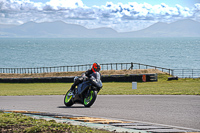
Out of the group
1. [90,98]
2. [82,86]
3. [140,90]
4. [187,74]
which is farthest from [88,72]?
[187,74]

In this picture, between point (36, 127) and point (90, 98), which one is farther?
point (90, 98)

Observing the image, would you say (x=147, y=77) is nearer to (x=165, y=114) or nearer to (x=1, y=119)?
(x=165, y=114)

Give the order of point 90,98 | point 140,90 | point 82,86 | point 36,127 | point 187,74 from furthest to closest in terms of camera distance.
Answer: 1. point 187,74
2. point 140,90
3. point 82,86
4. point 90,98
5. point 36,127

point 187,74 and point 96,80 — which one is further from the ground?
point 96,80

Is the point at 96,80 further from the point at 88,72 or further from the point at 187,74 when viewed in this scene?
the point at 187,74

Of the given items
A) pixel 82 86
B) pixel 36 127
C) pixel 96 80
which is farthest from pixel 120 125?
pixel 82 86

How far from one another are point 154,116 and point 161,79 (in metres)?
30.5

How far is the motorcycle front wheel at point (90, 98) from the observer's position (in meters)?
11.4

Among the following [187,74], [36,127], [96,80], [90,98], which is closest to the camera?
[36,127]

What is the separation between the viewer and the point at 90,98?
463 inches

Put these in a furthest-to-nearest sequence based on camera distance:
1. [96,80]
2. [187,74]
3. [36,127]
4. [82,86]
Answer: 1. [187,74]
2. [82,86]
3. [96,80]
4. [36,127]

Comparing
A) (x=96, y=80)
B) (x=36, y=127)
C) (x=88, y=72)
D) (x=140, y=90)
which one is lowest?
(x=140, y=90)

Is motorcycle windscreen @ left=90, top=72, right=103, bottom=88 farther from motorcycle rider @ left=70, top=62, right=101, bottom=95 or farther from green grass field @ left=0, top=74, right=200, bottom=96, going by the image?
green grass field @ left=0, top=74, right=200, bottom=96

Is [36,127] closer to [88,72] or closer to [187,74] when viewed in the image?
[88,72]
